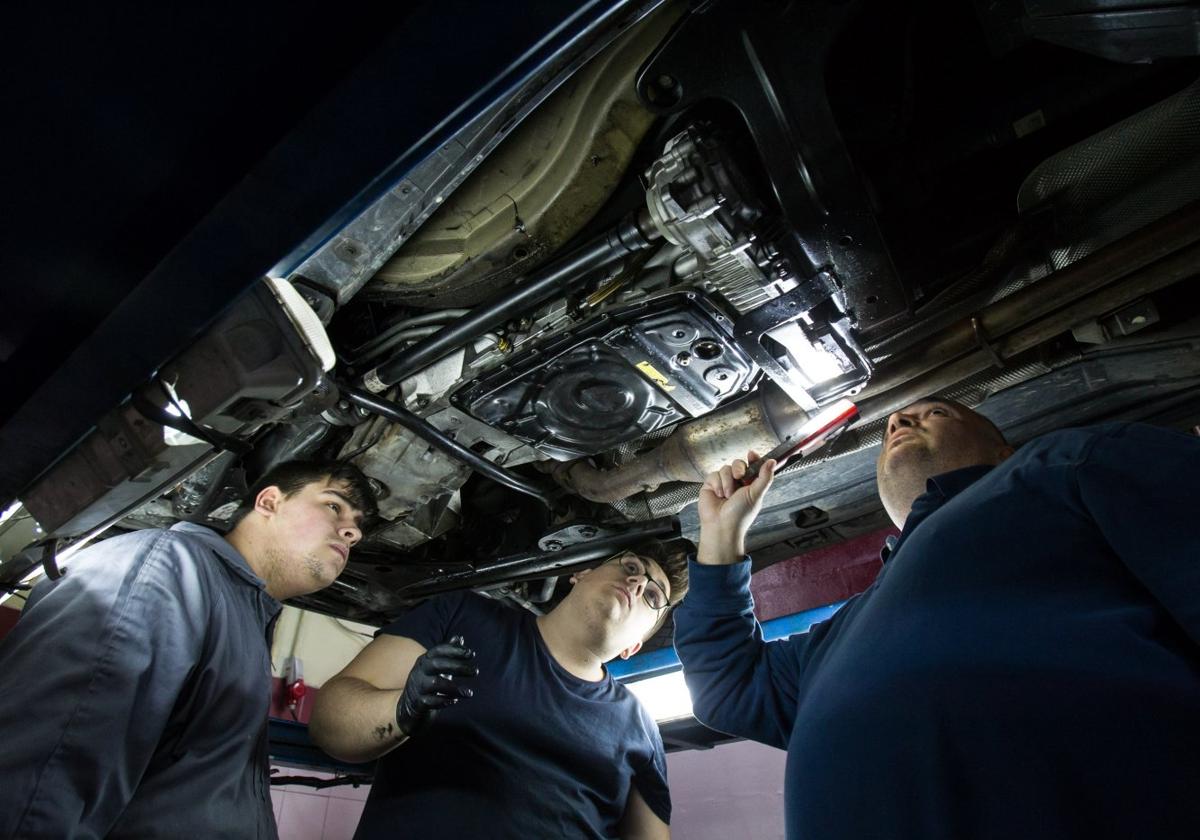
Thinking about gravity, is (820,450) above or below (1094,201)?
below

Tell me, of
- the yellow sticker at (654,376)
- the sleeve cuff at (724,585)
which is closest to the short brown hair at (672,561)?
the sleeve cuff at (724,585)

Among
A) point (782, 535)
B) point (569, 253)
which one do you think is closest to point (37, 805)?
point (569, 253)

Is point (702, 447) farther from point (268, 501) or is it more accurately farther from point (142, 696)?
point (142, 696)

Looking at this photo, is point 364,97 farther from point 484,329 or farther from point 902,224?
point 902,224

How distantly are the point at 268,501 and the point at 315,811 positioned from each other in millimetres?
2141

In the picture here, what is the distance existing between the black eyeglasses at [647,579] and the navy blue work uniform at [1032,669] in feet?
3.69

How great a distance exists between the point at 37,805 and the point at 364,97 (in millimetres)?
1094

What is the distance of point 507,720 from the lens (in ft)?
5.98

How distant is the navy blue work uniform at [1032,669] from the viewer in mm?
742

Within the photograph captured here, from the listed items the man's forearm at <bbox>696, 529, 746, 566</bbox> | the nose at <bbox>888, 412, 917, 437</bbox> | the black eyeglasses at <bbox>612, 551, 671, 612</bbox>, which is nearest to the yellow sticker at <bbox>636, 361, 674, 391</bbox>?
the man's forearm at <bbox>696, 529, 746, 566</bbox>

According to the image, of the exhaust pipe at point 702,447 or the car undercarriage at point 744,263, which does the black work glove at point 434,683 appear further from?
the exhaust pipe at point 702,447

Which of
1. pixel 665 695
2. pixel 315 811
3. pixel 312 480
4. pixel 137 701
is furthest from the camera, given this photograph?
pixel 315 811

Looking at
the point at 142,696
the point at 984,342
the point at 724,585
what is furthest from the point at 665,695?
the point at 142,696

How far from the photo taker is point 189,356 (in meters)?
1.05
